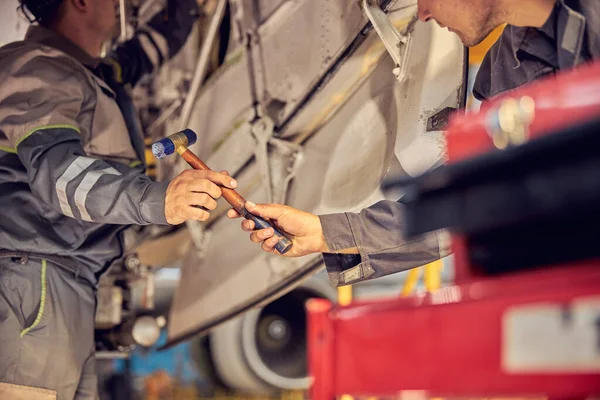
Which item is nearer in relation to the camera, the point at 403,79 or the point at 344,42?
the point at 403,79

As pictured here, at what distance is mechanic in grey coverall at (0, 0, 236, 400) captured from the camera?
2.24 meters

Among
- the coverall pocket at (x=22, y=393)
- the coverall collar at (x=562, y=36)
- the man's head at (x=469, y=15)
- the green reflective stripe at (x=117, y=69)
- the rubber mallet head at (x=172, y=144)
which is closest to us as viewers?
the coverall collar at (x=562, y=36)

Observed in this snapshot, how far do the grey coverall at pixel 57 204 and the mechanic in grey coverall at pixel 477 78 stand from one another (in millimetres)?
425

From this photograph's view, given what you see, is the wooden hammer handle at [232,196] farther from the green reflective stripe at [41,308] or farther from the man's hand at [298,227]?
the green reflective stripe at [41,308]

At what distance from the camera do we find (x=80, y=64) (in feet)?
8.87

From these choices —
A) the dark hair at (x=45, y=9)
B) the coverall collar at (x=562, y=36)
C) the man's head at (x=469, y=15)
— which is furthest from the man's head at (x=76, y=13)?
the coverall collar at (x=562, y=36)

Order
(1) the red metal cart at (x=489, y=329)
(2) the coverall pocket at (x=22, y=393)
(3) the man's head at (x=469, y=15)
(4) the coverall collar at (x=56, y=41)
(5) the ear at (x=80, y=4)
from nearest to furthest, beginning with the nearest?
(1) the red metal cart at (x=489, y=329) < (3) the man's head at (x=469, y=15) < (2) the coverall pocket at (x=22, y=393) < (4) the coverall collar at (x=56, y=41) < (5) the ear at (x=80, y=4)

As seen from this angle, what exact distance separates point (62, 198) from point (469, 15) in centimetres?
128

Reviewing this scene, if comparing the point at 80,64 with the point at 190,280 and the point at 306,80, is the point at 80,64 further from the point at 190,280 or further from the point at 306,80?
the point at 190,280

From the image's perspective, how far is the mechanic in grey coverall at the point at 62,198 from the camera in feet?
7.34

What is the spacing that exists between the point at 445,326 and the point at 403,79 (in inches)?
52.2

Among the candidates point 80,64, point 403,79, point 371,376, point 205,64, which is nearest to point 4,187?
point 80,64

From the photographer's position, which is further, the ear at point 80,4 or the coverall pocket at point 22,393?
the ear at point 80,4

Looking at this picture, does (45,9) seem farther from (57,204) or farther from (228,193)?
(228,193)
